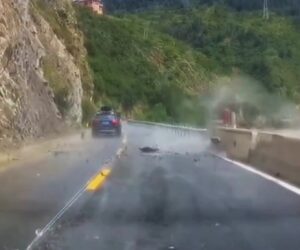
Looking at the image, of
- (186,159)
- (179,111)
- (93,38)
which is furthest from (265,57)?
(186,159)

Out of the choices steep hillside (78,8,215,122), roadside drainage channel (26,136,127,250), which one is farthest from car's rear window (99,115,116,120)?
steep hillside (78,8,215,122)

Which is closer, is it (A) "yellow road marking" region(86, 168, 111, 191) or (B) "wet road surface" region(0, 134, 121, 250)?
(B) "wet road surface" region(0, 134, 121, 250)

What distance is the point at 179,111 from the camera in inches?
3784

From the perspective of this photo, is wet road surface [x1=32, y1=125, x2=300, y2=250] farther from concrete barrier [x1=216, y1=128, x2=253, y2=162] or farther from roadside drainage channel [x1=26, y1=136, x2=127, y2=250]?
concrete barrier [x1=216, y1=128, x2=253, y2=162]

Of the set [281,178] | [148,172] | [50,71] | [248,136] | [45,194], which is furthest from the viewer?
[50,71]

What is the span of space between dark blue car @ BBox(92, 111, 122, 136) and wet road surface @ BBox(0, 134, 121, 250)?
821 inches

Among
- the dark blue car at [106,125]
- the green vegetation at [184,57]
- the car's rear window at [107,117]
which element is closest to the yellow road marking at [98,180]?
the dark blue car at [106,125]

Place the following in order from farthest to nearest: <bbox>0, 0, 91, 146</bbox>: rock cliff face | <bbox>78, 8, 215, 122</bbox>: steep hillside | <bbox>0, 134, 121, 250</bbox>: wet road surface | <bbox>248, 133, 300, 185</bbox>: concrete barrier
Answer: <bbox>78, 8, 215, 122</bbox>: steep hillside → <bbox>0, 0, 91, 146</bbox>: rock cliff face → <bbox>248, 133, 300, 185</bbox>: concrete barrier → <bbox>0, 134, 121, 250</bbox>: wet road surface

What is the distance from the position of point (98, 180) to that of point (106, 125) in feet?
101

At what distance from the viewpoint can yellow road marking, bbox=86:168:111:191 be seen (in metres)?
16.6

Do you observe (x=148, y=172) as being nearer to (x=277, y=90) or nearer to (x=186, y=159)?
(x=186, y=159)

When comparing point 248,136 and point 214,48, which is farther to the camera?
point 214,48

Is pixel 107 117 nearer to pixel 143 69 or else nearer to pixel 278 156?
pixel 278 156

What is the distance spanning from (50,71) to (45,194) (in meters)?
39.1
